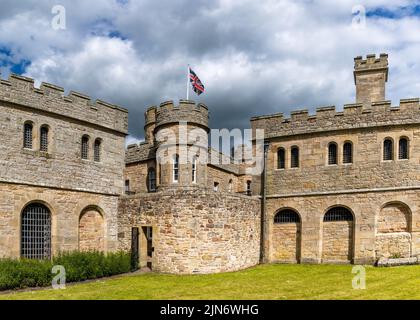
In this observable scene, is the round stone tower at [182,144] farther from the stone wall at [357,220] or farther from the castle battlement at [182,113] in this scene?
the stone wall at [357,220]

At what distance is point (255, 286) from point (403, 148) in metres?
12.1

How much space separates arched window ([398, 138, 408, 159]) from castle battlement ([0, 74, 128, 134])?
15.9m

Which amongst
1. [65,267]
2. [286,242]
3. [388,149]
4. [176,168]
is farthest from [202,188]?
[388,149]

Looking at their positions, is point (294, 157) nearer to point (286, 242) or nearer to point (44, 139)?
point (286, 242)

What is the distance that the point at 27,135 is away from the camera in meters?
20.9

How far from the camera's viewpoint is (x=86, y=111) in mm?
23688

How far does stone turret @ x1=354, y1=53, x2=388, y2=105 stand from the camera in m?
27.8

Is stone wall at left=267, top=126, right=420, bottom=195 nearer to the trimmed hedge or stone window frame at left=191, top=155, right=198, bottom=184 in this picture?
stone window frame at left=191, top=155, right=198, bottom=184

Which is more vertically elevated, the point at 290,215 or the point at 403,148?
the point at 403,148

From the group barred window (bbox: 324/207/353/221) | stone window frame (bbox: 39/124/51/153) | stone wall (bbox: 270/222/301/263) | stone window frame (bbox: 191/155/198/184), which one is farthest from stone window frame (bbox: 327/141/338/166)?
stone window frame (bbox: 39/124/51/153)

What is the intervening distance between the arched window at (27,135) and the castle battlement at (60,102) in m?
0.95

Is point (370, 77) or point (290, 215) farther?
point (370, 77)

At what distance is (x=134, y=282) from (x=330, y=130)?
14.1 m
